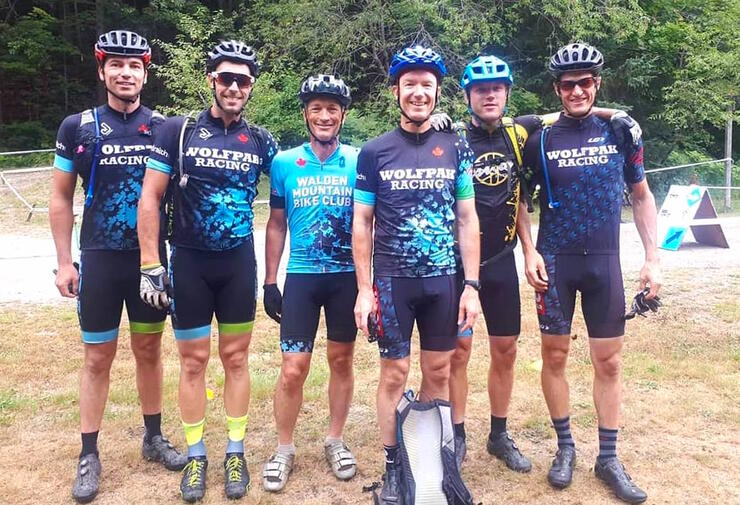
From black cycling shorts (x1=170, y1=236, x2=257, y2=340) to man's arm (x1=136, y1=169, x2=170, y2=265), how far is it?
6.3 inches

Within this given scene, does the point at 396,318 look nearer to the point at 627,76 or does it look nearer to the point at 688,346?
the point at 688,346

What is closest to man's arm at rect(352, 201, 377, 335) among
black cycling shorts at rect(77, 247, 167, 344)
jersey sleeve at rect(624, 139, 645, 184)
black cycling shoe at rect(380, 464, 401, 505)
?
black cycling shoe at rect(380, 464, 401, 505)

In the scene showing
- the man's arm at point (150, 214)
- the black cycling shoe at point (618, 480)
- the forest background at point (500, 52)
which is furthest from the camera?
the forest background at point (500, 52)

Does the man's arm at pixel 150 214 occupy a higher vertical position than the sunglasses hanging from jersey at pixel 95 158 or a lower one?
lower

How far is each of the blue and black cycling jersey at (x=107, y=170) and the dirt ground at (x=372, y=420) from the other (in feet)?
4.89

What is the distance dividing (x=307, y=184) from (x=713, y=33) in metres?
19.4

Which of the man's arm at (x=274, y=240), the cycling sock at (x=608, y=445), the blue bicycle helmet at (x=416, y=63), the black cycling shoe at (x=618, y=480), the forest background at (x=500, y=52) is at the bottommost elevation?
the black cycling shoe at (x=618, y=480)

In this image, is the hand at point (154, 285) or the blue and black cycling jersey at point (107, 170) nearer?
the hand at point (154, 285)

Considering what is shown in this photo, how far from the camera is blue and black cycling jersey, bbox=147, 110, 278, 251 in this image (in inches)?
133

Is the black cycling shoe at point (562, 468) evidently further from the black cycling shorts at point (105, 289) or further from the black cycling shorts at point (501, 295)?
the black cycling shorts at point (105, 289)

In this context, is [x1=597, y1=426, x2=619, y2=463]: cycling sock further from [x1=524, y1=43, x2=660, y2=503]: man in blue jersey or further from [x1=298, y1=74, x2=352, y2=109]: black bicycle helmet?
[x1=298, y1=74, x2=352, y2=109]: black bicycle helmet

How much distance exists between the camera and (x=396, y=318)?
10.6ft

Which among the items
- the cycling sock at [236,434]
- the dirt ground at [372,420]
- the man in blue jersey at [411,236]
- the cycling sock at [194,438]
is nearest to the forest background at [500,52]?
the dirt ground at [372,420]

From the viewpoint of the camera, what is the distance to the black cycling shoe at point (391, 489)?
3256 mm
